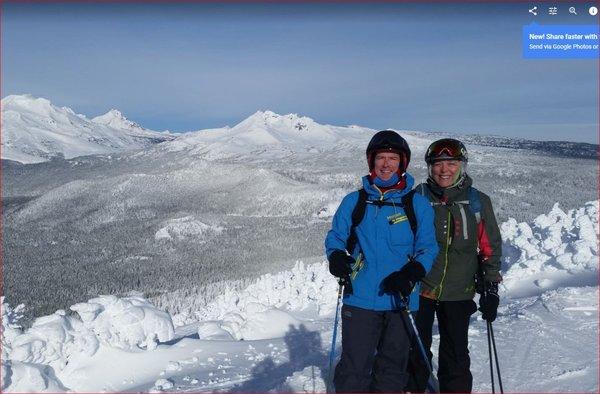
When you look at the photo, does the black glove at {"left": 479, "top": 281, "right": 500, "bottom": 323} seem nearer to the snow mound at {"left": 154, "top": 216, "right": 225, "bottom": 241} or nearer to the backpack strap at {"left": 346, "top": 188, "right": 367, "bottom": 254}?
the backpack strap at {"left": 346, "top": 188, "right": 367, "bottom": 254}

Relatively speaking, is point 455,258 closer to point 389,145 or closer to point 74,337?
point 389,145

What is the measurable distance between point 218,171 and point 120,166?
102 feet

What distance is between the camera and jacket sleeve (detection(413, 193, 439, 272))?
8.02 ft

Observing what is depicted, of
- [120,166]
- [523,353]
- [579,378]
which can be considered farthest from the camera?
[120,166]

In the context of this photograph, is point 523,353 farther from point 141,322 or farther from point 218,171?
point 218,171

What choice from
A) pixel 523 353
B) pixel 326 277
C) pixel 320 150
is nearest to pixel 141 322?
pixel 523 353

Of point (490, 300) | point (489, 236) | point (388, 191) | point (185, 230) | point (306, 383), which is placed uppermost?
point (388, 191)

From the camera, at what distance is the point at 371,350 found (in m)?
2.60

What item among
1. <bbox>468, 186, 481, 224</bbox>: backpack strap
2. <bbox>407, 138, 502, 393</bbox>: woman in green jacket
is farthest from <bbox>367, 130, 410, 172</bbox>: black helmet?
<bbox>468, 186, 481, 224</bbox>: backpack strap

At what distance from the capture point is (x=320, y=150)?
235 ft

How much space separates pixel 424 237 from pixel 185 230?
6762 cm

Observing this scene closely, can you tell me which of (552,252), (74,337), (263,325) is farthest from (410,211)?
(552,252)

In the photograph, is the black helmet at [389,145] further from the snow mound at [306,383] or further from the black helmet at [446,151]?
the snow mound at [306,383]

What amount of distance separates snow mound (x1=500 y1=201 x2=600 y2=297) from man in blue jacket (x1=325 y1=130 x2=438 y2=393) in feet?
21.1
